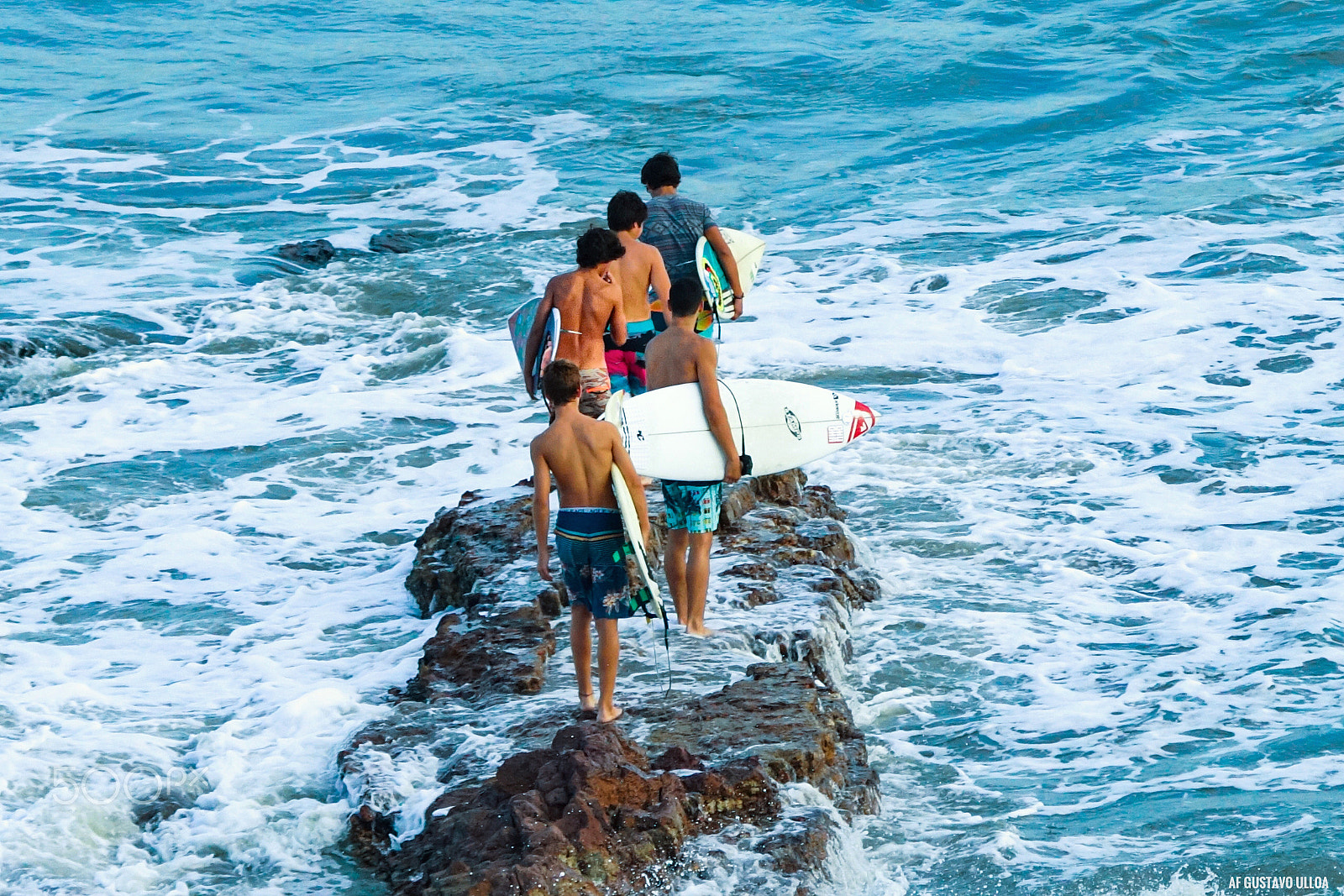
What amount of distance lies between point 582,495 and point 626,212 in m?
1.84

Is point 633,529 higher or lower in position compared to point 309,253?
higher

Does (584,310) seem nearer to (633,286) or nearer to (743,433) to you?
(633,286)

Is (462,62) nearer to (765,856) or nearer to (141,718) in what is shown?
(141,718)

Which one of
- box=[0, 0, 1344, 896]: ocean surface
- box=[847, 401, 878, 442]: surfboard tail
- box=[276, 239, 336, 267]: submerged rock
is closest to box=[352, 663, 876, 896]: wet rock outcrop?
box=[0, 0, 1344, 896]: ocean surface

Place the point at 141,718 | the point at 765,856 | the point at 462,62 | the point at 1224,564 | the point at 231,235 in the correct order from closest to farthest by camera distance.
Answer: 1. the point at 765,856
2. the point at 141,718
3. the point at 1224,564
4. the point at 231,235
5. the point at 462,62

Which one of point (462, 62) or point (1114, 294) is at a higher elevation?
point (462, 62)

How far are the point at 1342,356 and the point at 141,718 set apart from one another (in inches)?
345

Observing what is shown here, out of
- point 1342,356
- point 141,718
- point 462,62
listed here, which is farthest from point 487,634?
point 462,62

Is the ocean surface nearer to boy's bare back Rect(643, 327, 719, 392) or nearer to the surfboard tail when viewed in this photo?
the surfboard tail

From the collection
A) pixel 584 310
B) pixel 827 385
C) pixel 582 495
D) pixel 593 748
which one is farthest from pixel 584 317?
pixel 827 385

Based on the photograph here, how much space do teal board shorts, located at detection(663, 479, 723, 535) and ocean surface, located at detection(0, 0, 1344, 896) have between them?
115cm

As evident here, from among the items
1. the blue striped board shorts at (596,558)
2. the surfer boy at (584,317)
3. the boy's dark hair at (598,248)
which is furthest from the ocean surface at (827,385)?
the boy's dark hair at (598,248)

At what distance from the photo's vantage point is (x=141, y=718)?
583 centimetres

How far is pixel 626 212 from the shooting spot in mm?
6148
